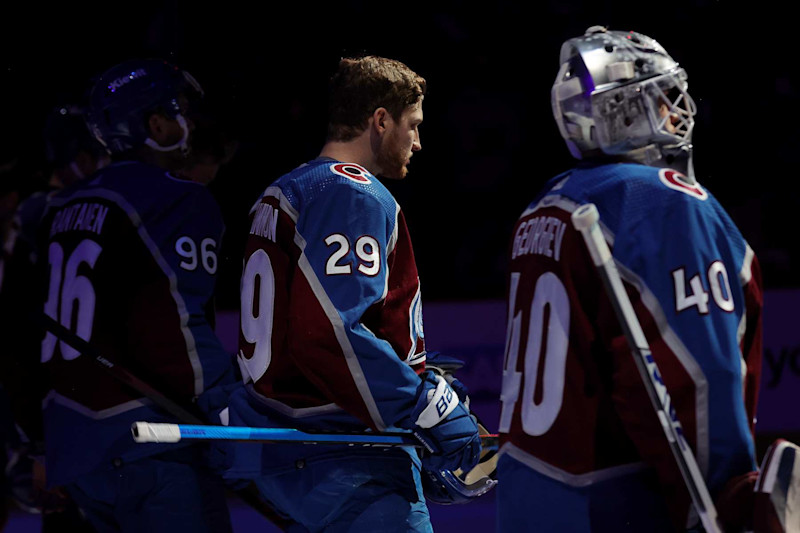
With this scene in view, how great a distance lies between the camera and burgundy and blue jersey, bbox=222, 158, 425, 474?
2562 millimetres

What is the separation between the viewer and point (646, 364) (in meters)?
1.93

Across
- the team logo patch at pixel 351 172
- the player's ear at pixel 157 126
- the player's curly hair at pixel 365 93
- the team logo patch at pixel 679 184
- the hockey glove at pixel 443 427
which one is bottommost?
the hockey glove at pixel 443 427

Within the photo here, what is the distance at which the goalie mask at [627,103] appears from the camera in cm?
222

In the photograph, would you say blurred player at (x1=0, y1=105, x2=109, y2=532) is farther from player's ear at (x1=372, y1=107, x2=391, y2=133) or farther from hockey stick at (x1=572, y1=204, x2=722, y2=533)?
hockey stick at (x1=572, y1=204, x2=722, y2=533)

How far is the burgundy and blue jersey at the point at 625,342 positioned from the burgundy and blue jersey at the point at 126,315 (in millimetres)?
1183

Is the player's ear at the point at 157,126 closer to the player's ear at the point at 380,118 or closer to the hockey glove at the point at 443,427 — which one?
the player's ear at the point at 380,118

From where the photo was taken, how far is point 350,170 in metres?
2.74

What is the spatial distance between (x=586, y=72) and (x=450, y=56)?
196 inches

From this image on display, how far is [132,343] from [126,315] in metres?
0.08

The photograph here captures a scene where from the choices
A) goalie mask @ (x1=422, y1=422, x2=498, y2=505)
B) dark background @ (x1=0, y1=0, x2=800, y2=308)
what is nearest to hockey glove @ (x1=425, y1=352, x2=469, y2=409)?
goalie mask @ (x1=422, y1=422, x2=498, y2=505)

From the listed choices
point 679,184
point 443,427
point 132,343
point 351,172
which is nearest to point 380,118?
point 351,172

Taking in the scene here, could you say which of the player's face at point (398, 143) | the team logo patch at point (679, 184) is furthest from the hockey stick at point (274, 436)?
the team logo patch at point (679, 184)

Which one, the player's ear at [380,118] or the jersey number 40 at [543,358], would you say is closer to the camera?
the jersey number 40 at [543,358]

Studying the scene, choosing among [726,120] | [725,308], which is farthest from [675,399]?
[726,120]
